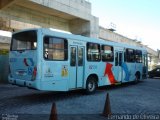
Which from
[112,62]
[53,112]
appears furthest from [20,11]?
[53,112]

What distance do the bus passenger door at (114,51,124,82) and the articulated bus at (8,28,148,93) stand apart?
764 millimetres

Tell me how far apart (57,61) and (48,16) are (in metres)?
16.3

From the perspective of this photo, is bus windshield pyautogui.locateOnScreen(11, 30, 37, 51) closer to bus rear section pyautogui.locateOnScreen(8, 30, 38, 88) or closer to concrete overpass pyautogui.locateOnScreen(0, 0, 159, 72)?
bus rear section pyautogui.locateOnScreen(8, 30, 38, 88)

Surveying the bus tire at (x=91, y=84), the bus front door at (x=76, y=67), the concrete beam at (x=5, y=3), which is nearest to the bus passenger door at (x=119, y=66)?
the bus tire at (x=91, y=84)

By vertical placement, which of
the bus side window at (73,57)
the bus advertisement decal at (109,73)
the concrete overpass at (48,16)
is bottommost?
the bus advertisement decal at (109,73)

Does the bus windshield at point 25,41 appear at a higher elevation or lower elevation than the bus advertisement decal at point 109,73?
higher

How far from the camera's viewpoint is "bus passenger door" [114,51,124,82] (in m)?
14.8

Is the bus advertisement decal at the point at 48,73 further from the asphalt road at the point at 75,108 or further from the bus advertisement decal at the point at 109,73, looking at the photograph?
the bus advertisement decal at the point at 109,73

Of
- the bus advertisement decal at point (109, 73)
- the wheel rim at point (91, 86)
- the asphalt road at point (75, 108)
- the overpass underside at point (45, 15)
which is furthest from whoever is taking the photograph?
the overpass underside at point (45, 15)

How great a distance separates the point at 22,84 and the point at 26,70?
25.4 inches

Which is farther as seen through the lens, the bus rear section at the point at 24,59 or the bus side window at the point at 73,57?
the bus side window at the point at 73,57

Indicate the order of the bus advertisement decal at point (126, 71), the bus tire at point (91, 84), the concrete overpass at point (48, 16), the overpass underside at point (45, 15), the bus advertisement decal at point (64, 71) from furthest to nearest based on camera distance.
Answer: the overpass underside at point (45, 15), the concrete overpass at point (48, 16), the bus advertisement decal at point (126, 71), the bus tire at point (91, 84), the bus advertisement decal at point (64, 71)

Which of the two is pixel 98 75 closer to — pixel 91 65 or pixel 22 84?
pixel 91 65

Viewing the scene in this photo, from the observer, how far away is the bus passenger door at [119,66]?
14812 millimetres
